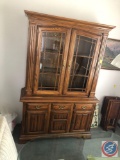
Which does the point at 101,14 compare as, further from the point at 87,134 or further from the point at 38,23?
the point at 87,134

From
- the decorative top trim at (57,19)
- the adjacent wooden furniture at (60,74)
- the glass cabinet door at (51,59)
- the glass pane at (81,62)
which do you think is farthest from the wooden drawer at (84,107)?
the decorative top trim at (57,19)

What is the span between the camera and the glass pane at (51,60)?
181 cm

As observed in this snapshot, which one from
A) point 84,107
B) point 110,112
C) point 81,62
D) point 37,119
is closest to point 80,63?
point 81,62

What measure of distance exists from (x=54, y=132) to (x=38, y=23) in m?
1.55

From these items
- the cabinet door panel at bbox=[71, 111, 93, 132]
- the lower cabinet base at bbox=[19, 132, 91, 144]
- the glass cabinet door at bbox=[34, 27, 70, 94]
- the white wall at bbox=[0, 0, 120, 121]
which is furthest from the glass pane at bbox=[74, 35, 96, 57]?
the lower cabinet base at bbox=[19, 132, 91, 144]

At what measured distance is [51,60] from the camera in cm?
194

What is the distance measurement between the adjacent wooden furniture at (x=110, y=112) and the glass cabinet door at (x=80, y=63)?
644 millimetres

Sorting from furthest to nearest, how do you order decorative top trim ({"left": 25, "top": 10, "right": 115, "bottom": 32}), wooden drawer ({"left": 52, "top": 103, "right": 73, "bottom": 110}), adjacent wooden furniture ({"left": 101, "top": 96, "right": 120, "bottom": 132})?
adjacent wooden furniture ({"left": 101, "top": 96, "right": 120, "bottom": 132}), wooden drawer ({"left": 52, "top": 103, "right": 73, "bottom": 110}), decorative top trim ({"left": 25, "top": 10, "right": 115, "bottom": 32})

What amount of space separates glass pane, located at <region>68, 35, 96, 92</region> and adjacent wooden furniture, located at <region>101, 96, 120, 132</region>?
0.71 metres

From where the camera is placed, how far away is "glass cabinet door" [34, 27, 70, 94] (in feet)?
5.84

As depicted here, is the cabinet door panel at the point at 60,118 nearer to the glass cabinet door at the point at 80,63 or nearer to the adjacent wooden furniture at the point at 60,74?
the adjacent wooden furniture at the point at 60,74

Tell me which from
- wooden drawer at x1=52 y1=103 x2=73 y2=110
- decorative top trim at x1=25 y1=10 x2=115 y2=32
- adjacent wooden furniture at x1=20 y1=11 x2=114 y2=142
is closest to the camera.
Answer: decorative top trim at x1=25 y1=10 x2=115 y2=32

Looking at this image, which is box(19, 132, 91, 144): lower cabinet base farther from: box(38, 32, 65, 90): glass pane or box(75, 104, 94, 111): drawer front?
box(38, 32, 65, 90): glass pane

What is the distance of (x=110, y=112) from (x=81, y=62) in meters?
1.14
